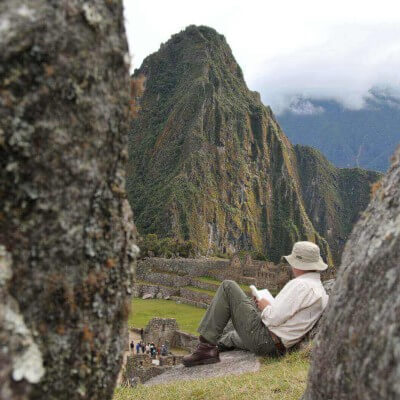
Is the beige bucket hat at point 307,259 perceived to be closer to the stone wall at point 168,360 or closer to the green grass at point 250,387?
the green grass at point 250,387

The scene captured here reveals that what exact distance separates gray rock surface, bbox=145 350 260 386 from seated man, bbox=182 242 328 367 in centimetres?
11

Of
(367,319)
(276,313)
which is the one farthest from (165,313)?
(367,319)

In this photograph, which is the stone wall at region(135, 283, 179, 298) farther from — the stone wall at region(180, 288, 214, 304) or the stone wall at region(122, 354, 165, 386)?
the stone wall at region(122, 354, 165, 386)

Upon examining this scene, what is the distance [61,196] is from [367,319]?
156cm

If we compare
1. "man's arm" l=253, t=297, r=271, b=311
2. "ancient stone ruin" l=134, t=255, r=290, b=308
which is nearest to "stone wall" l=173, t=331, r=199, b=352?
"ancient stone ruin" l=134, t=255, r=290, b=308

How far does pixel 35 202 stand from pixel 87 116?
0.47 meters

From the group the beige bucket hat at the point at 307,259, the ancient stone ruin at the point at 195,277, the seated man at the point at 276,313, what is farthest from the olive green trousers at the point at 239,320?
the ancient stone ruin at the point at 195,277

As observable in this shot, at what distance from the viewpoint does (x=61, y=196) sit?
201 cm

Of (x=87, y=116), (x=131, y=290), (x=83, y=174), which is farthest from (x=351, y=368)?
(x=87, y=116)

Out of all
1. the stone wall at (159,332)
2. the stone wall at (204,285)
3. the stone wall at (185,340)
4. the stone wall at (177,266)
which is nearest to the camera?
the stone wall at (185,340)

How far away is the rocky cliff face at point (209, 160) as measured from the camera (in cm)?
11744

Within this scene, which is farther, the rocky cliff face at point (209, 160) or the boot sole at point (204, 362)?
the rocky cliff face at point (209, 160)

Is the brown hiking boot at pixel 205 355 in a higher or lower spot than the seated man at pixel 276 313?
lower

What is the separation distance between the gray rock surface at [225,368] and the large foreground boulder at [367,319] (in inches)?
123
